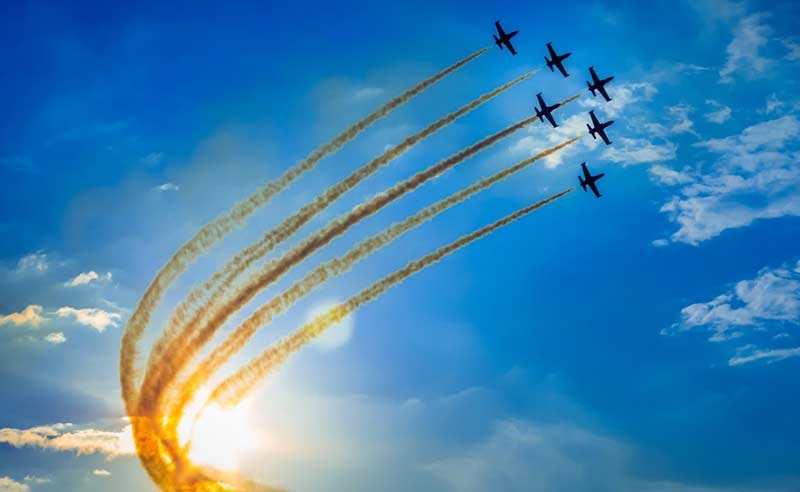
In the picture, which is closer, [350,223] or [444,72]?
[350,223]

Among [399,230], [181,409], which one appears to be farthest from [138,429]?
[399,230]

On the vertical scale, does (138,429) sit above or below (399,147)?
below

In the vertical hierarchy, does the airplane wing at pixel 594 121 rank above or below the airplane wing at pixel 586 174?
above

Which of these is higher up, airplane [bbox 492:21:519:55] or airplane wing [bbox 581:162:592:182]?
airplane [bbox 492:21:519:55]

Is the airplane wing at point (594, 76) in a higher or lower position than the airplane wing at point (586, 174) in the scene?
higher

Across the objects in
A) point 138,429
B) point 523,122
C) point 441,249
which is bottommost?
point 138,429

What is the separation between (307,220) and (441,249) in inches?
651

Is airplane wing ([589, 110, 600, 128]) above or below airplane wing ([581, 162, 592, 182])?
above

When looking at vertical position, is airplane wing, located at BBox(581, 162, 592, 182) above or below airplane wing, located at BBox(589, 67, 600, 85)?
below

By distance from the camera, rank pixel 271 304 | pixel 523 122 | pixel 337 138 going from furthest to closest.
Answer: pixel 523 122, pixel 337 138, pixel 271 304

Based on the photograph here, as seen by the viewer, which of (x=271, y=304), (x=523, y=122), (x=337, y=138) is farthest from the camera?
(x=523, y=122)

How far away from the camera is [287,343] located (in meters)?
70.2

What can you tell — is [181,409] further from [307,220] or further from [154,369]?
[307,220]

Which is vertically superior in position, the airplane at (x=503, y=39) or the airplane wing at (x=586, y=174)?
the airplane at (x=503, y=39)
